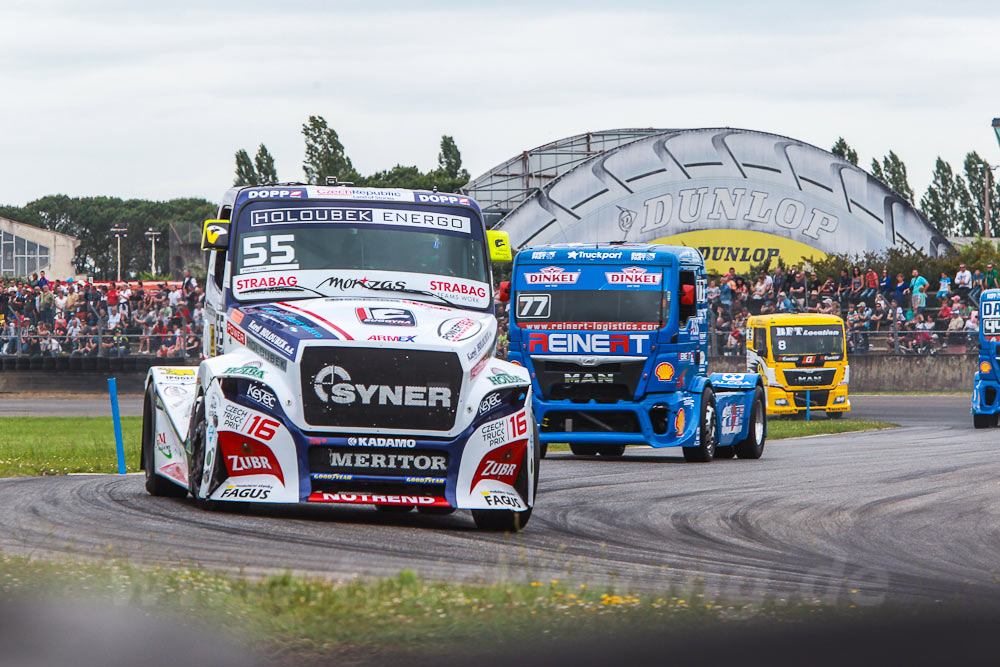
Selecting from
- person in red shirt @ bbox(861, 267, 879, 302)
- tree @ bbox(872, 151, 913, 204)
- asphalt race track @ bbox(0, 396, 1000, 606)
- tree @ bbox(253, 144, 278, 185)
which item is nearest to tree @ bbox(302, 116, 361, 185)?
tree @ bbox(253, 144, 278, 185)

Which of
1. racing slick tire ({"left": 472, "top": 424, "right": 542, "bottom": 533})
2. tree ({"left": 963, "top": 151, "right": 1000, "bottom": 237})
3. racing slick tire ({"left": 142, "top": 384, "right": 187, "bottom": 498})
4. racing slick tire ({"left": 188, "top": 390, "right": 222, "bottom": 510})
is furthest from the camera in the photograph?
tree ({"left": 963, "top": 151, "right": 1000, "bottom": 237})

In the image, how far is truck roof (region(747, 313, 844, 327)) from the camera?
31578mm

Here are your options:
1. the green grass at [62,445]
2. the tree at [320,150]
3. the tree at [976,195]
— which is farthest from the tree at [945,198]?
the green grass at [62,445]

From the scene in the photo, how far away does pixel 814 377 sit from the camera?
31.1m

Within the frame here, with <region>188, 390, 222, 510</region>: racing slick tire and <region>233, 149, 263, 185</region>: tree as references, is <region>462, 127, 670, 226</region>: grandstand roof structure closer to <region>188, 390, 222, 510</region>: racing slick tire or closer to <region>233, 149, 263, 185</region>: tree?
<region>233, 149, 263, 185</region>: tree

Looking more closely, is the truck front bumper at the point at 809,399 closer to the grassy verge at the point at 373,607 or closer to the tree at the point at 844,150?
the grassy verge at the point at 373,607

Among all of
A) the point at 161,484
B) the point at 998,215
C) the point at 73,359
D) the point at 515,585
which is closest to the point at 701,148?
the point at 73,359

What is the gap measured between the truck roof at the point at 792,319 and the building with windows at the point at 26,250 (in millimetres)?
87725

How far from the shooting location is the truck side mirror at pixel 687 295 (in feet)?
59.2

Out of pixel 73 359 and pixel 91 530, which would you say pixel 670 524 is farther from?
pixel 73 359

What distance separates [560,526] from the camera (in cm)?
1007

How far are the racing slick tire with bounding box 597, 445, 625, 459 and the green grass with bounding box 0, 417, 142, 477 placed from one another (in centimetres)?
600

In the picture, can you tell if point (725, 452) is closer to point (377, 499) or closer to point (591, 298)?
point (591, 298)

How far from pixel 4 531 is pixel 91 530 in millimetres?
509
